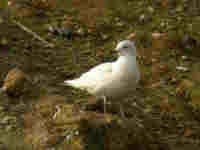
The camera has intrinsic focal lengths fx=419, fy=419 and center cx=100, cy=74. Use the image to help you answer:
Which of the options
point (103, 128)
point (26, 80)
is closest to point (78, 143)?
point (103, 128)

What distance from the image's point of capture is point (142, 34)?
30.9ft

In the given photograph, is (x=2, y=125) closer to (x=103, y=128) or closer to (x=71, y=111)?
(x=71, y=111)

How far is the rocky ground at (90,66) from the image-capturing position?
5602mm

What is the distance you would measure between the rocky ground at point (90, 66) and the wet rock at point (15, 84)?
0.02 metres

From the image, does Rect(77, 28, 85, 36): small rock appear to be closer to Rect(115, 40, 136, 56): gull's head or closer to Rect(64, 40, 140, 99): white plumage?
Rect(64, 40, 140, 99): white plumage

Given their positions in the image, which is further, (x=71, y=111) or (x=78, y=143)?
(x=71, y=111)

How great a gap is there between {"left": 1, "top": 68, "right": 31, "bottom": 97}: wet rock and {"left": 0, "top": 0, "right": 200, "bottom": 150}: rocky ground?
2cm

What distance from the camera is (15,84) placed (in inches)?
261

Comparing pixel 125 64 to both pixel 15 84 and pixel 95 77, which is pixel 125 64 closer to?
Result: pixel 95 77

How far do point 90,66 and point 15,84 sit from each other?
215 centimetres

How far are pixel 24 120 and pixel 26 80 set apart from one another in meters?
0.87

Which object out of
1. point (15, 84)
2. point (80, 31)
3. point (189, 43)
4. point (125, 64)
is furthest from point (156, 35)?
point (15, 84)

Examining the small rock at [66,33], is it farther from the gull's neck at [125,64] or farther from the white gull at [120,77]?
the gull's neck at [125,64]

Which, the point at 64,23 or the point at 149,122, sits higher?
the point at 64,23
